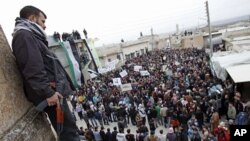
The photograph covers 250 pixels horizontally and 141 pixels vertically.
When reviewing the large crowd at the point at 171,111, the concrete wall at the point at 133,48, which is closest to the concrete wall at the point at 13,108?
the large crowd at the point at 171,111

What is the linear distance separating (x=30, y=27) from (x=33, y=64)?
48 cm

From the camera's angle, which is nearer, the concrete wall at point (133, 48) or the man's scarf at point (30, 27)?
the man's scarf at point (30, 27)

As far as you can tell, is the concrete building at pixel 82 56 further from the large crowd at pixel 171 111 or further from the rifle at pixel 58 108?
the rifle at pixel 58 108

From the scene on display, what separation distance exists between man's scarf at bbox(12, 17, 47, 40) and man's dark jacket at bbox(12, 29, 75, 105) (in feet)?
0.15

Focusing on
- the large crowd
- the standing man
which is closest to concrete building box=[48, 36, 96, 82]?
the large crowd

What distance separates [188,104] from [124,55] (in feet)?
132

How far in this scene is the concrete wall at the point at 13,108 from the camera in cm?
283

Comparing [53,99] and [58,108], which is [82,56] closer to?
[58,108]

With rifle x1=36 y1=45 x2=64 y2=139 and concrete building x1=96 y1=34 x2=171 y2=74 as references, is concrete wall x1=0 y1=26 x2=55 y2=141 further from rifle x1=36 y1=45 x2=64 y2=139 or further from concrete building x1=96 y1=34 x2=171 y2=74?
concrete building x1=96 y1=34 x2=171 y2=74

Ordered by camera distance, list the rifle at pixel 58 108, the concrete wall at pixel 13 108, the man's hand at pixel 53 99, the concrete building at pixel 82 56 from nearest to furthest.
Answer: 1. the concrete wall at pixel 13 108
2. the man's hand at pixel 53 99
3. the rifle at pixel 58 108
4. the concrete building at pixel 82 56

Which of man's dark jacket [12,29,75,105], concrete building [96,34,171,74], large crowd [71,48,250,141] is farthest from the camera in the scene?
concrete building [96,34,171,74]

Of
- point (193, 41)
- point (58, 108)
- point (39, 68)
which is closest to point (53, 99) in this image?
point (58, 108)

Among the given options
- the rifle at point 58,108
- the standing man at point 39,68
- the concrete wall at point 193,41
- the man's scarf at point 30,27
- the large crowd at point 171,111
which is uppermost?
the man's scarf at point 30,27

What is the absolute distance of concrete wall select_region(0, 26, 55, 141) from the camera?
2.83m
